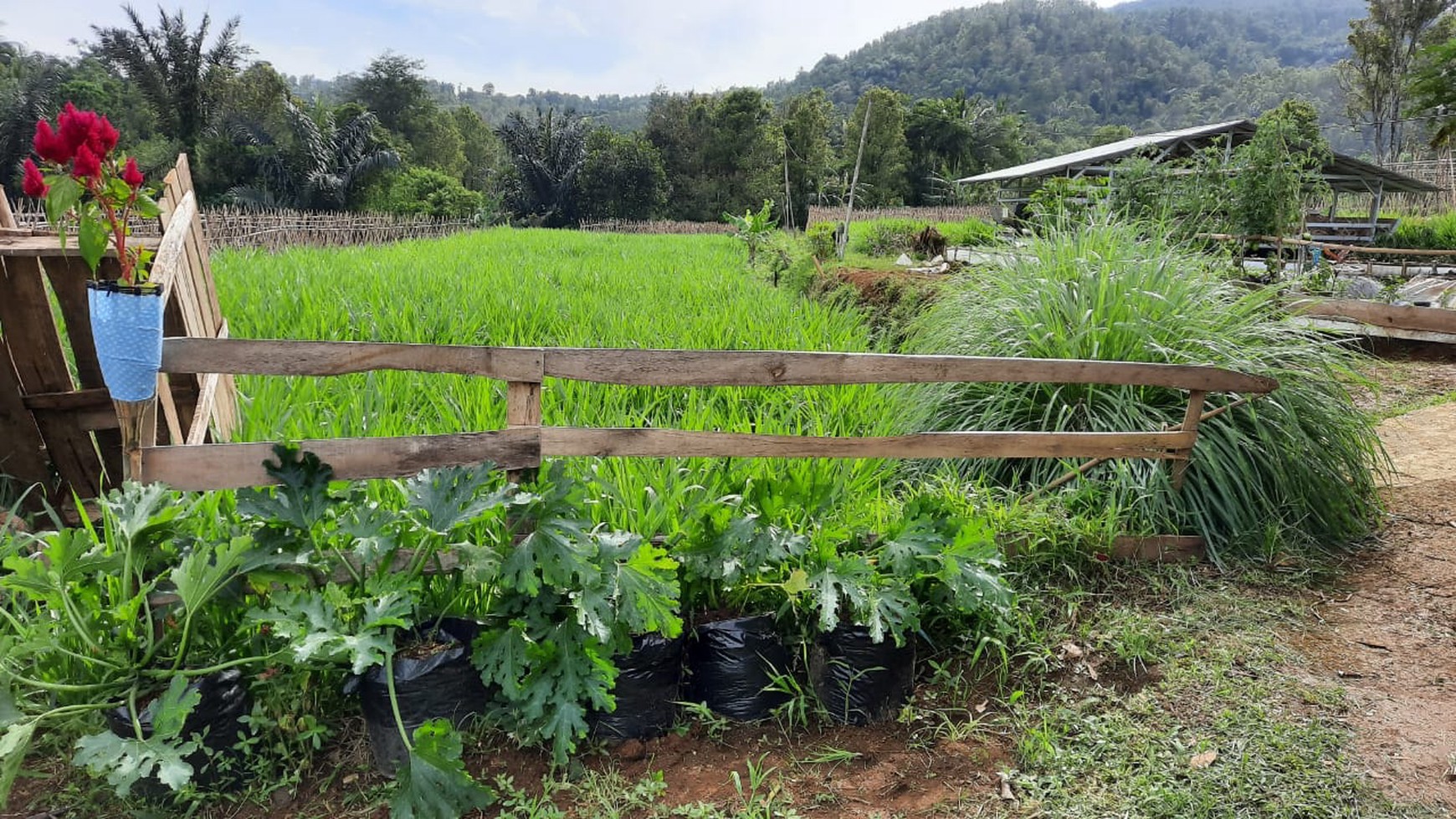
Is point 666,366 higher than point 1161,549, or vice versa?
point 666,366

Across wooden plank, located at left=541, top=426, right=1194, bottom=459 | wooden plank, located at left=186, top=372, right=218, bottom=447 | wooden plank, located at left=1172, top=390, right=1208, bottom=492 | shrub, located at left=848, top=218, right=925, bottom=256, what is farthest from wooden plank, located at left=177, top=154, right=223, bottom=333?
shrub, located at left=848, top=218, right=925, bottom=256

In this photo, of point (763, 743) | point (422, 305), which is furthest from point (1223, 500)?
point (422, 305)

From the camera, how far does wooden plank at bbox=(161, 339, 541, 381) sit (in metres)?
2.27

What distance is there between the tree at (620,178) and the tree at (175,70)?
1596cm

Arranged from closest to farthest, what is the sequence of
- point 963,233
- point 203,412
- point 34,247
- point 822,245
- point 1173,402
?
point 34,247 < point 203,412 < point 1173,402 < point 822,245 < point 963,233

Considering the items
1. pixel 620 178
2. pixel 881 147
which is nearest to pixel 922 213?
pixel 881 147

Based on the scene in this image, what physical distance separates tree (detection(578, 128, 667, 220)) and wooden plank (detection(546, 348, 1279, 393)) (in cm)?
3896

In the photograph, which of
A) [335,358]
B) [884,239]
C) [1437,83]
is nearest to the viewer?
[335,358]

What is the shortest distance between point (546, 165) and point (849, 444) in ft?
136

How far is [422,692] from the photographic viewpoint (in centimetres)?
210

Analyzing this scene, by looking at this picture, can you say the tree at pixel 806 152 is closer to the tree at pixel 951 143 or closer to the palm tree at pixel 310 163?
the tree at pixel 951 143

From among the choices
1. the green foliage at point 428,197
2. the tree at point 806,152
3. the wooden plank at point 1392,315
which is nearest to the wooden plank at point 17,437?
the wooden plank at point 1392,315

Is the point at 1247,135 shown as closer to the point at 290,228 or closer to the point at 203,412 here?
the point at 290,228

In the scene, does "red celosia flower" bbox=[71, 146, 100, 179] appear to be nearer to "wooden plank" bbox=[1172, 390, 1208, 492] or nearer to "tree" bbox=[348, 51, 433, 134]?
"wooden plank" bbox=[1172, 390, 1208, 492]
